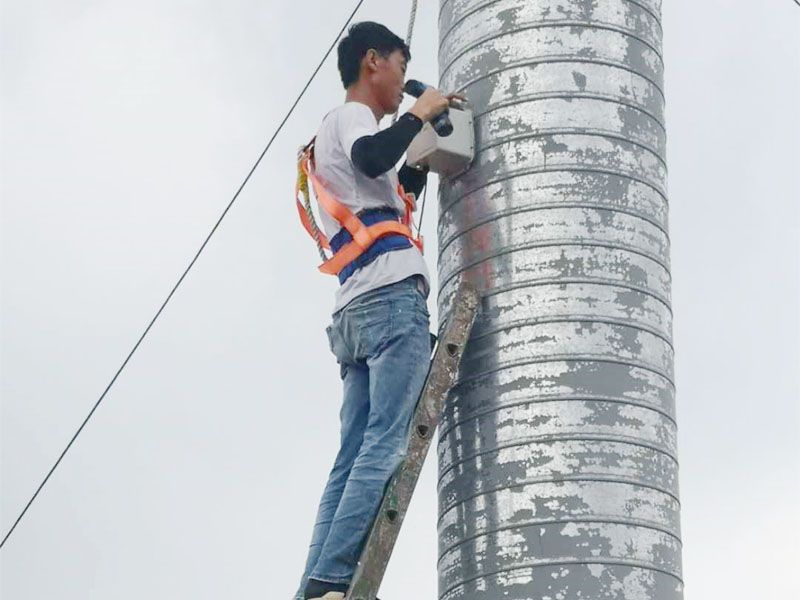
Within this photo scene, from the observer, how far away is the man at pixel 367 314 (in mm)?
7184

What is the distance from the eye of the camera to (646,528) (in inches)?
285

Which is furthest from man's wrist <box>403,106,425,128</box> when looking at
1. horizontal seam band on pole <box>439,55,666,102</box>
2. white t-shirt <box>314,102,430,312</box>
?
horizontal seam band on pole <box>439,55,666,102</box>

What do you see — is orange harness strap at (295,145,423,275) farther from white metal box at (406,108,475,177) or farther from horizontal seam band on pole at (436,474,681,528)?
horizontal seam band on pole at (436,474,681,528)

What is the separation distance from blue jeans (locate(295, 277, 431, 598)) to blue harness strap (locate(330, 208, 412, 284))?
0.15 metres

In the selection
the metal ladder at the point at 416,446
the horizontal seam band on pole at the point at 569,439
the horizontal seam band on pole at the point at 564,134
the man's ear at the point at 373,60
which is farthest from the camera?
the man's ear at the point at 373,60

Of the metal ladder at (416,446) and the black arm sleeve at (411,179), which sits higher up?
the black arm sleeve at (411,179)

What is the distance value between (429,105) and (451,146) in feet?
0.76

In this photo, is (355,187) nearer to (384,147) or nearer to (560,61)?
(384,147)

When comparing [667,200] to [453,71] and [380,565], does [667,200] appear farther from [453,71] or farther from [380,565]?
[380,565]

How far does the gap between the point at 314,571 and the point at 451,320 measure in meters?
1.21

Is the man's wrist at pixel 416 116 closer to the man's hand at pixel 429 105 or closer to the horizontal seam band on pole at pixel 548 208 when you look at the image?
the man's hand at pixel 429 105

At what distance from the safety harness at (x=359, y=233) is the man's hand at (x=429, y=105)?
0.40 metres

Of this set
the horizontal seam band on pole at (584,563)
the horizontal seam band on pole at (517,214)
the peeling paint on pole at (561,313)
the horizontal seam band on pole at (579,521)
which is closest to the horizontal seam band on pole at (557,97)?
the peeling paint on pole at (561,313)

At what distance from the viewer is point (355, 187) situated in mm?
7746
